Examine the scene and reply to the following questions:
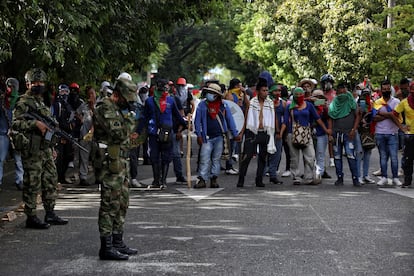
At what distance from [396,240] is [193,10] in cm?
1037

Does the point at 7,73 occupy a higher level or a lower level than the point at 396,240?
higher

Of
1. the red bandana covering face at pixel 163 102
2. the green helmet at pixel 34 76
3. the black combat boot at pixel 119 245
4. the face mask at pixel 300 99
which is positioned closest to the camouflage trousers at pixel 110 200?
the black combat boot at pixel 119 245

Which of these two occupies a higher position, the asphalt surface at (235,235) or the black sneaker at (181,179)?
the black sneaker at (181,179)

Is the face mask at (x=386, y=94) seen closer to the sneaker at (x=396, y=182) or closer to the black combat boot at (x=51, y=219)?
the sneaker at (x=396, y=182)

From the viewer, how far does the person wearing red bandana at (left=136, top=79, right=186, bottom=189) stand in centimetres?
1224

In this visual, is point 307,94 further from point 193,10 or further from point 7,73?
point 7,73

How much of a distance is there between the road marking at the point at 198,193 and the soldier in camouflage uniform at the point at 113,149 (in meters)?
4.19

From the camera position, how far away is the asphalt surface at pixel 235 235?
6.73 metres

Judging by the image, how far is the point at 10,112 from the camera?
38.7 feet

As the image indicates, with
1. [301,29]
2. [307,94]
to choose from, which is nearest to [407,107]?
[307,94]

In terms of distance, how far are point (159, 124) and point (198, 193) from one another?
135cm

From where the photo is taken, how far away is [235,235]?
818cm

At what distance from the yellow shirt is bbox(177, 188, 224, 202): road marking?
3329mm

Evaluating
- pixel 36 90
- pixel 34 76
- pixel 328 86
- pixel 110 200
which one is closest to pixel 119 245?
pixel 110 200
